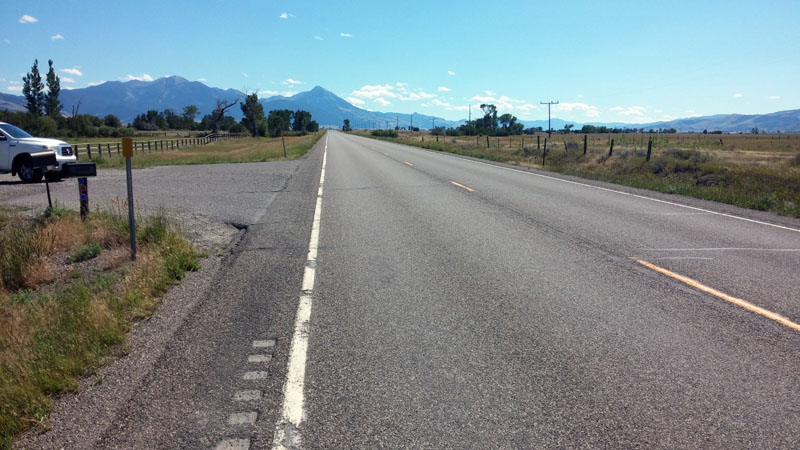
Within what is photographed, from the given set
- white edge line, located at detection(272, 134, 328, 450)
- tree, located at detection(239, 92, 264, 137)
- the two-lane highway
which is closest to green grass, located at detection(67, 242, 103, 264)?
the two-lane highway

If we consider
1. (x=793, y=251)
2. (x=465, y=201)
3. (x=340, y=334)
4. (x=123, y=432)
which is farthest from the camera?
(x=465, y=201)

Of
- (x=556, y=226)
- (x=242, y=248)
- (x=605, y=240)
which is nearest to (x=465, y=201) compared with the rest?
(x=556, y=226)

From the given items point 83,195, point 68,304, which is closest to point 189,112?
point 83,195

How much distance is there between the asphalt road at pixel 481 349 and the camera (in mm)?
3193

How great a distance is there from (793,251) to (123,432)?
29.6 feet

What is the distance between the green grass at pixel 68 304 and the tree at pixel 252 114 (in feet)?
400

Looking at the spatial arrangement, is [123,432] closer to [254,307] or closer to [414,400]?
[414,400]

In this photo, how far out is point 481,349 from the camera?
433cm

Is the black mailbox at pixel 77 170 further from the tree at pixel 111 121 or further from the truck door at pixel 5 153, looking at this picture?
the tree at pixel 111 121

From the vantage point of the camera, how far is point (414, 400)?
353 centimetres

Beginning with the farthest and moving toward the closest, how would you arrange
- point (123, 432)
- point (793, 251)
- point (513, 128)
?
point (513, 128), point (793, 251), point (123, 432)

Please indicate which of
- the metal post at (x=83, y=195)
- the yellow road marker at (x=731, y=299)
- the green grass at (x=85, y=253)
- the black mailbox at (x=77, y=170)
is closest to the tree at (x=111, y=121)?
the metal post at (x=83, y=195)

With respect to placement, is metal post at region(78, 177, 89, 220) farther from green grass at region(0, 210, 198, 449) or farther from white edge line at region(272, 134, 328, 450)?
white edge line at region(272, 134, 328, 450)

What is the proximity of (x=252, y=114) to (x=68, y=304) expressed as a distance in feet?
436
